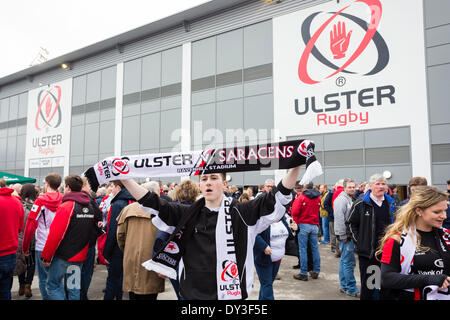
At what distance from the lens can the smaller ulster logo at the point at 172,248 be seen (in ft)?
7.88

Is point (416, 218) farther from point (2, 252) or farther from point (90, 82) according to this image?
point (90, 82)

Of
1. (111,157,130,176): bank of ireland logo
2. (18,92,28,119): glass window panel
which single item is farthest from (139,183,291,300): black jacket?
(18,92,28,119): glass window panel

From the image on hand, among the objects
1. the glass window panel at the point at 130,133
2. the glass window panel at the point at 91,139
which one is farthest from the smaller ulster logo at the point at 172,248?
the glass window panel at the point at 91,139

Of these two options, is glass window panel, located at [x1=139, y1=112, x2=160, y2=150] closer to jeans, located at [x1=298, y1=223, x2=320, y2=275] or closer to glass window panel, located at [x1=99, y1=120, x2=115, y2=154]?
glass window panel, located at [x1=99, y1=120, x2=115, y2=154]

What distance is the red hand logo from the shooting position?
1353 centimetres

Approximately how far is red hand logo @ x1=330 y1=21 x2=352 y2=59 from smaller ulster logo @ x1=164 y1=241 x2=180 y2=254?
13.6 m

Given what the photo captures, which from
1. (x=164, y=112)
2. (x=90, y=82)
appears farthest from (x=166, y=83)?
(x=90, y=82)

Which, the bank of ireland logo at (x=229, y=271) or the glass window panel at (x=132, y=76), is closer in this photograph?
the bank of ireland logo at (x=229, y=271)

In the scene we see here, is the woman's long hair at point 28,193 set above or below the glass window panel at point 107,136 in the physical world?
below

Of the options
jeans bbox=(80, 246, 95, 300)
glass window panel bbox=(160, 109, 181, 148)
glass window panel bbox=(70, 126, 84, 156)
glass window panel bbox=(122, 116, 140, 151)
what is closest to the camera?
jeans bbox=(80, 246, 95, 300)

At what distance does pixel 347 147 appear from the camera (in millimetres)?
13484

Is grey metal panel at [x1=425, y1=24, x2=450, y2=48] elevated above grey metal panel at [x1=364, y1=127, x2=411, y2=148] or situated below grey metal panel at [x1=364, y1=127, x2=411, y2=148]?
above

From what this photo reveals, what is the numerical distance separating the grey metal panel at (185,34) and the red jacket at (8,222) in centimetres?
1483

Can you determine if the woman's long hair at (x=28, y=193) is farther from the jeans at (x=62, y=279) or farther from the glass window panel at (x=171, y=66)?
the glass window panel at (x=171, y=66)
